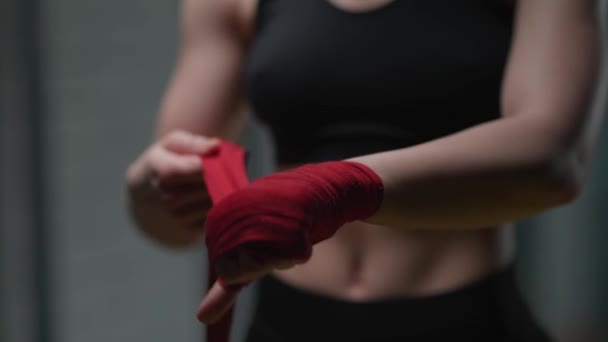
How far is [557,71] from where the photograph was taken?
1.67 feet

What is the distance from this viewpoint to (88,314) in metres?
1.48

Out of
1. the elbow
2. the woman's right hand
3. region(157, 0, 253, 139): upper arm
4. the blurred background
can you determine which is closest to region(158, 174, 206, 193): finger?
the woman's right hand

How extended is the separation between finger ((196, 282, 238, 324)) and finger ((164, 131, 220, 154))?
0.18m

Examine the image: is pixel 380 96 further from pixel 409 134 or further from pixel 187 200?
pixel 187 200

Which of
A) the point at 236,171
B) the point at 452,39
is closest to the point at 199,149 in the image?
the point at 236,171

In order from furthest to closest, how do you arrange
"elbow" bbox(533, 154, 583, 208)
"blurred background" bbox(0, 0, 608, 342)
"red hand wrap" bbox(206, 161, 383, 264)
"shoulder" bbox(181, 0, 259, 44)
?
"blurred background" bbox(0, 0, 608, 342), "shoulder" bbox(181, 0, 259, 44), "elbow" bbox(533, 154, 583, 208), "red hand wrap" bbox(206, 161, 383, 264)

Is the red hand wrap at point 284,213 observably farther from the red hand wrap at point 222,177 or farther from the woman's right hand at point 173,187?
the woman's right hand at point 173,187

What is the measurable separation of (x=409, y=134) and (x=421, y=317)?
0.43 feet

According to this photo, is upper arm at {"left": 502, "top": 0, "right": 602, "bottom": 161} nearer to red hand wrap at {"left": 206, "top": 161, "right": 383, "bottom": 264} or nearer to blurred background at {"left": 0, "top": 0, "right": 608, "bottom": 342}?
red hand wrap at {"left": 206, "top": 161, "right": 383, "bottom": 264}

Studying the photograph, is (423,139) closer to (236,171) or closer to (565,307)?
(236,171)

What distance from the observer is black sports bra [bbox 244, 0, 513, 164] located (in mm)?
578

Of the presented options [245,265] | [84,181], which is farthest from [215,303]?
[84,181]

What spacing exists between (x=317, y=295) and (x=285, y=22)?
196 mm

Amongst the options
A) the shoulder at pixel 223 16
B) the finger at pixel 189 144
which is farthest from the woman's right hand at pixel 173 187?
the shoulder at pixel 223 16
